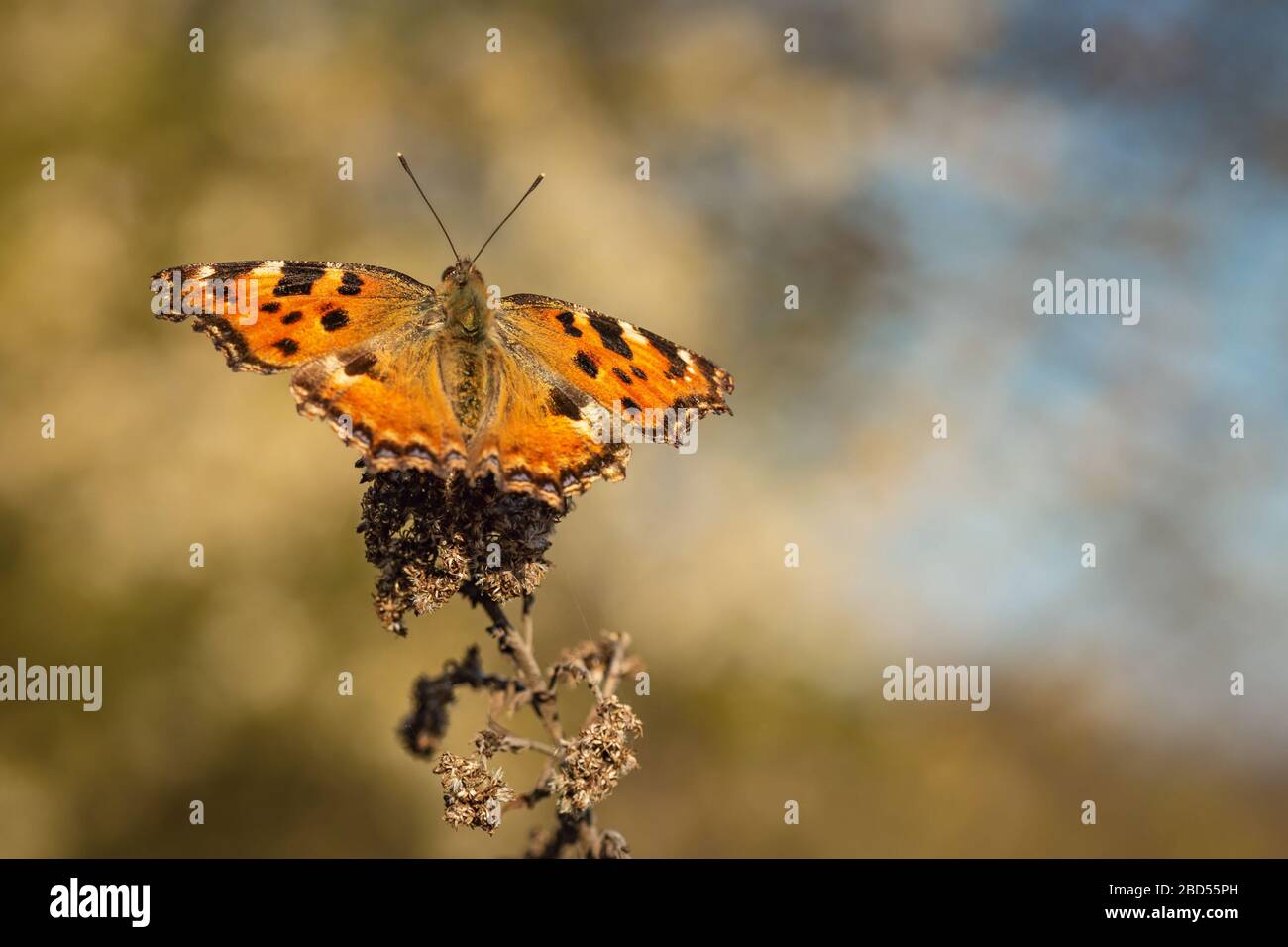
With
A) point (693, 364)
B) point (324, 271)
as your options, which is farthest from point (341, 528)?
point (693, 364)

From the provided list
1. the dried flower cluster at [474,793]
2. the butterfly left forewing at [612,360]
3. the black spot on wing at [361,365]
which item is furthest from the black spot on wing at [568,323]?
the dried flower cluster at [474,793]

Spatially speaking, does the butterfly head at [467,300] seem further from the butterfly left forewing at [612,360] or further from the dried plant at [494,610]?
the dried plant at [494,610]

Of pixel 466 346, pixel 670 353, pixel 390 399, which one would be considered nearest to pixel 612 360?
pixel 670 353

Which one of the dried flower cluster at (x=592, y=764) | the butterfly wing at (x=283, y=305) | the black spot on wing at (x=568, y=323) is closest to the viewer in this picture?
the dried flower cluster at (x=592, y=764)

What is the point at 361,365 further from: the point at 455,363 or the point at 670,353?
the point at 670,353

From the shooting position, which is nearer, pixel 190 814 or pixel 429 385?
pixel 429 385

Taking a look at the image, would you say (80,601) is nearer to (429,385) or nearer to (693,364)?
(429,385)

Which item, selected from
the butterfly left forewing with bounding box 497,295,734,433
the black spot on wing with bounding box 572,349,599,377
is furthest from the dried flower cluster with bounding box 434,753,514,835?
the black spot on wing with bounding box 572,349,599,377

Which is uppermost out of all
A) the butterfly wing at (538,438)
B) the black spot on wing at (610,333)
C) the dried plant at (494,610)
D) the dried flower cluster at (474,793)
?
the black spot on wing at (610,333)
